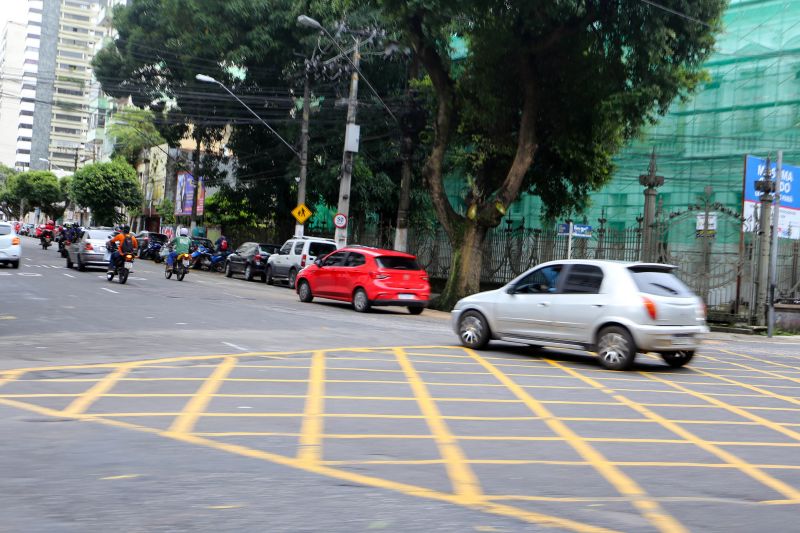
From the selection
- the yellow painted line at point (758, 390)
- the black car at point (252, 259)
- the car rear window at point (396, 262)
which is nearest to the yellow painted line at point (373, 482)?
the yellow painted line at point (758, 390)

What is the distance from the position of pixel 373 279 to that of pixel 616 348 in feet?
34.2

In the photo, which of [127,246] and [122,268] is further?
[127,246]

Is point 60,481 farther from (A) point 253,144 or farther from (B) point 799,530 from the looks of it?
(A) point 253,144

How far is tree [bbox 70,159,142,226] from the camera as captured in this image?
74.1 meters

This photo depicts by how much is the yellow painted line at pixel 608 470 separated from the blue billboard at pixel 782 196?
1532 centimetres

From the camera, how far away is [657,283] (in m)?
12.7

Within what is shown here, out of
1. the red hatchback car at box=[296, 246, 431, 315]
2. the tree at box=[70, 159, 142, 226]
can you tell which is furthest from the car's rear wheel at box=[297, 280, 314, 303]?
the tree at box=[70, 159, 142, 226]

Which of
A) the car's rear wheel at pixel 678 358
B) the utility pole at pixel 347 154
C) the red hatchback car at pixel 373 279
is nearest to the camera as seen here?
the car's rear wheel at pixel 678 358

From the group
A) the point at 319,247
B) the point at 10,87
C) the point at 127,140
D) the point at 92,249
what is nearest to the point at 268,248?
the point at 319,247

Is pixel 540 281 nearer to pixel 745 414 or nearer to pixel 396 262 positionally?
pixel 745 414

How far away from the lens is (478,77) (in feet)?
87.2

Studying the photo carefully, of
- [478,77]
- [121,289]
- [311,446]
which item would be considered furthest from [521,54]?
[311,446]

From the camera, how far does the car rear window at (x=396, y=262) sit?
73.8ft

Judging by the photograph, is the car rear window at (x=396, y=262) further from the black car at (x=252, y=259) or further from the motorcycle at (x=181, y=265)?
the black car at (x=252, y=259)
